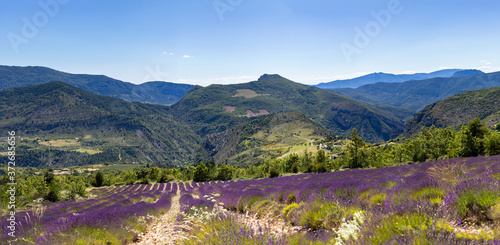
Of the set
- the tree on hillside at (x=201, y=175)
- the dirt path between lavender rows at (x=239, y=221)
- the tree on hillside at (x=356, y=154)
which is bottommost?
the tree on hillside at (x=201, y=175)

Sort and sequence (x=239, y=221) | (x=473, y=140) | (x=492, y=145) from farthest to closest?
(x=473, y=140) → (x=492, y=145) → (x=239, y=221)

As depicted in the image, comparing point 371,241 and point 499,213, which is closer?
point 371,241

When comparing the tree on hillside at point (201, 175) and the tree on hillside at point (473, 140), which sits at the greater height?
the tree on hillside at point (473, 140)

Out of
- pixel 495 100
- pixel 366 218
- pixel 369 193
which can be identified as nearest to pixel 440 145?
pixel 369 193

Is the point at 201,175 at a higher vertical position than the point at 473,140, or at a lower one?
lower

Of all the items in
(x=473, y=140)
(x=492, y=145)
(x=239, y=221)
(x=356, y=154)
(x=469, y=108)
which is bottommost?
(x=356, y=154)

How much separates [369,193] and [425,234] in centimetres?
364

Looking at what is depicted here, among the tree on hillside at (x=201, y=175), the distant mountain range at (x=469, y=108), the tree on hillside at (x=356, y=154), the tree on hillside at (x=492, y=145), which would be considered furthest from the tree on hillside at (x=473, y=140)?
the distant mountain range at (x=469, y=108)

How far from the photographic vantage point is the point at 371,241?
8.50 feet

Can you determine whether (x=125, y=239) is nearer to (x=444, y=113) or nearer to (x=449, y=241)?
(x=449, y=241)

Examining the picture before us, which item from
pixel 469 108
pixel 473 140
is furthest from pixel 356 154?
pixel 469 108

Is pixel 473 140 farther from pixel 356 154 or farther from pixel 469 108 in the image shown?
pixel 469 108

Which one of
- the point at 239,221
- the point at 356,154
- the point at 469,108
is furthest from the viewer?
the point at 469,108

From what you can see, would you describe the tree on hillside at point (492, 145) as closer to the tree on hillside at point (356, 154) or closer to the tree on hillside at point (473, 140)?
the tree on hillside at point (473, 140)
